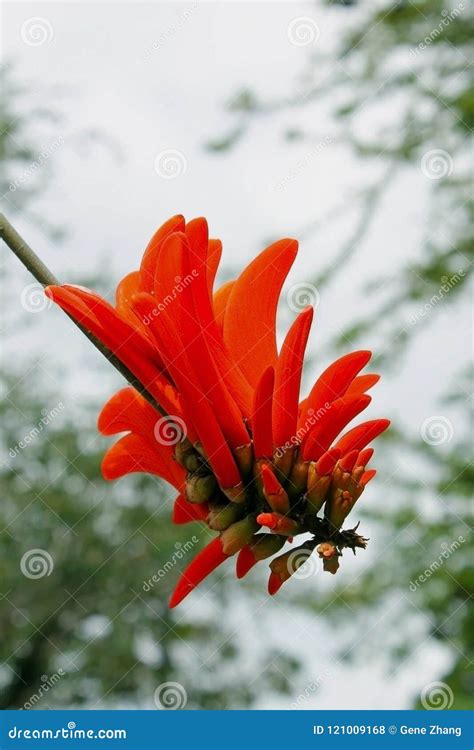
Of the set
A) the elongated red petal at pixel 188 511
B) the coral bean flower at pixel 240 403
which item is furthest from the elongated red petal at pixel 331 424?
the elongated red petal at pixel 188 511

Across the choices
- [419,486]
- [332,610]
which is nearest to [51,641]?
[332,610]

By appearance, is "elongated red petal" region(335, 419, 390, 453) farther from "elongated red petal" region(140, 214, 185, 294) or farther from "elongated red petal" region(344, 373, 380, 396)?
"elongated red petal" region(140, 214, 185, 294)

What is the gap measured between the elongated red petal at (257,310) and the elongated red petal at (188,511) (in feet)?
0.39

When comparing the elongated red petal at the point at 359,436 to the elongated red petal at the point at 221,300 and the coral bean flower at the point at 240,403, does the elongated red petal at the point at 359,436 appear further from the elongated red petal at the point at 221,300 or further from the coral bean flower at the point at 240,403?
the elongated red petal at the point at 221,300

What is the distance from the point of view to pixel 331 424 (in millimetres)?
815

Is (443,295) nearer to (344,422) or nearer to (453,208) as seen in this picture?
(453,208)

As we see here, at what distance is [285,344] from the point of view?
0.82 metres

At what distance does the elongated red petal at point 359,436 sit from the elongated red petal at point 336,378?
0.04 meters

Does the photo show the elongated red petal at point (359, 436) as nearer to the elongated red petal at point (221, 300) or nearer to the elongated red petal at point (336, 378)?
the elongated red petal at point (336, 378)

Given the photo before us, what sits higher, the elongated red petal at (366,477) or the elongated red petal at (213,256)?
the elongated red petal at (213,256)

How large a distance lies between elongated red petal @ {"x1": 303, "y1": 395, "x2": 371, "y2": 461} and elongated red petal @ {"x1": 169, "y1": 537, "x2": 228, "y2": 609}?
0.36 feet

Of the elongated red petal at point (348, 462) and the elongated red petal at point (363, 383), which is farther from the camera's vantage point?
the elongated red petal at point (363, 383)

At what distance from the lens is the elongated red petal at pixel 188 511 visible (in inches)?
33.9

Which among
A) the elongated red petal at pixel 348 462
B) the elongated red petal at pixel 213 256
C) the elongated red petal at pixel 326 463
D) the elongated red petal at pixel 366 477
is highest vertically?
the elongated red petal at pixel 213 256
